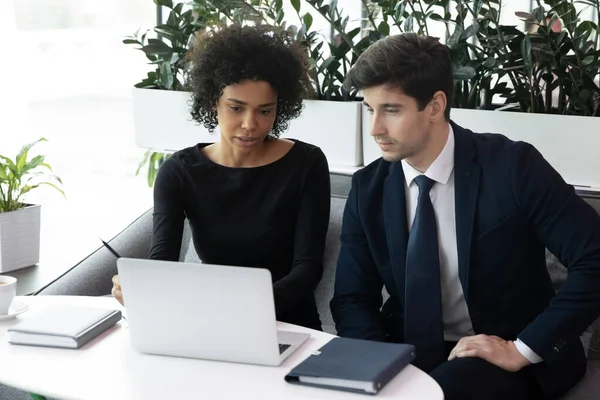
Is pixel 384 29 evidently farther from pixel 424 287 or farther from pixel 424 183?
pixel 424 287

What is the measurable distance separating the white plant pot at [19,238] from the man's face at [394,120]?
4.65 feet

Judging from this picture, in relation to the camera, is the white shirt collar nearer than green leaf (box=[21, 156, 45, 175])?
Yes

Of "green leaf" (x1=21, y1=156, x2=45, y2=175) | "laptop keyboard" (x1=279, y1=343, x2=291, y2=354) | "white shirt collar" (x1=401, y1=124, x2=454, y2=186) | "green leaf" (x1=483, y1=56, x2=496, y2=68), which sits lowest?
"laptop keyboard" (x1=279, y1=343, x2=291, y2=354)

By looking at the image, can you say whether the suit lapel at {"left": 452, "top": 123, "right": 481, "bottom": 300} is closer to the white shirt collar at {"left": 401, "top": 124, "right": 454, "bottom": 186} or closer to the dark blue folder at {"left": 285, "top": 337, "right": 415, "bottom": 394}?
the white shirt collar at {"left": 401, "top": 124, "right": 454, "bottom": 186}

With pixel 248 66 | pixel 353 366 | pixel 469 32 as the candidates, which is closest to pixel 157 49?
pixel 248 66

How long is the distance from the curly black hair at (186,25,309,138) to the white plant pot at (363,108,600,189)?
60 centimetres

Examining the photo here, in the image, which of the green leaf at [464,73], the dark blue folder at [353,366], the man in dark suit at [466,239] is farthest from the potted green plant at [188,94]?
the dark blue folder at [353,366]

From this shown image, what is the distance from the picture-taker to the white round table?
5.00 feet

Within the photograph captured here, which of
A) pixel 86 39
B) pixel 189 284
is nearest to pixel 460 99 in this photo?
pixel 189 284

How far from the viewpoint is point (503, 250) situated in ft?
6.63

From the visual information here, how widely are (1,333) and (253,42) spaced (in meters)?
0.97

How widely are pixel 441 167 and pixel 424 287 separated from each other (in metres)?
0.28

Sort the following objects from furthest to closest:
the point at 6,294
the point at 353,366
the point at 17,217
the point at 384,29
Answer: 1. the point at 17,217
2. the point at 384,29
3. the point at 6,294
4. the point at 353,366

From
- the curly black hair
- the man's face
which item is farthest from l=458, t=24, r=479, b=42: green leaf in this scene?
the man's face
